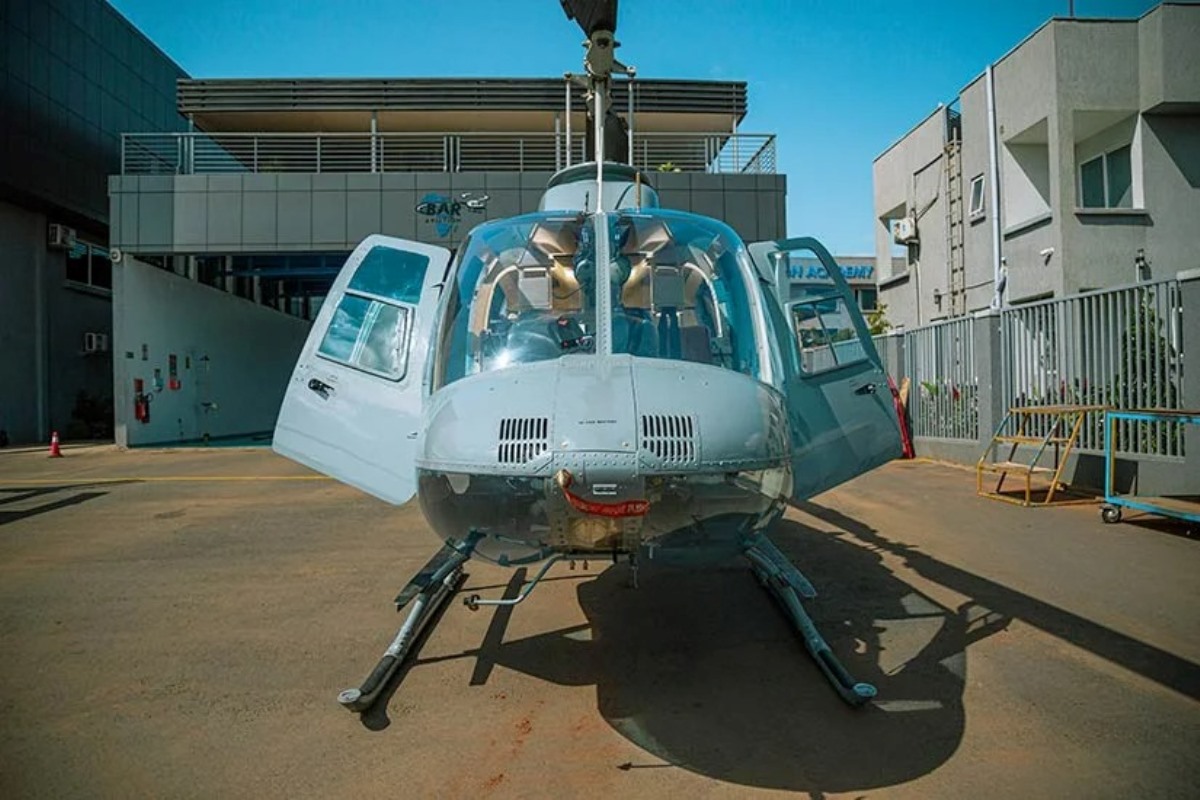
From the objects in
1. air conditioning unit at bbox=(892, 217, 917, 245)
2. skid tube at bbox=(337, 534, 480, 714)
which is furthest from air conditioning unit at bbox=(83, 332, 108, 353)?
air conditioning unit at bbox=(892, 217, 917, 245)

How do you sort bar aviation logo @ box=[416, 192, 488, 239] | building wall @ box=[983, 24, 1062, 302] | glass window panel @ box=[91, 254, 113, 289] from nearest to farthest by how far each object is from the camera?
building wall @ box=[983, 24, 1062, 302] < bar aviation logo @ box=[416, 192, 488, 239] < glass window panel @ box=[91, 254, 113, 289]

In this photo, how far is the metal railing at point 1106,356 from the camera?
766 centimetres

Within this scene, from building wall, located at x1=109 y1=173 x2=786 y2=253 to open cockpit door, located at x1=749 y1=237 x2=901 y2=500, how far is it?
12.8m

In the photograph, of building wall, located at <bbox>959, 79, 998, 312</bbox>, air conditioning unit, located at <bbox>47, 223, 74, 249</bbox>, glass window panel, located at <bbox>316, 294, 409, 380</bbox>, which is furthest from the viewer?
air conditioning unit, located at <bbox>47, 223, 74, 249</bbox>

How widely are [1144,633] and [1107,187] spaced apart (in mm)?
13348

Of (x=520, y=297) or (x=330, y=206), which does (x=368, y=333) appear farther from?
(x=330, y=206)

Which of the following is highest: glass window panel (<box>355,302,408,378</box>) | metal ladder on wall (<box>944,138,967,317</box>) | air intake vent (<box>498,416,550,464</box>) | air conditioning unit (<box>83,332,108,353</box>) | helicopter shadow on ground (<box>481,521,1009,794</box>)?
metal ladder on wall (<box>944,138,967,317</box>)

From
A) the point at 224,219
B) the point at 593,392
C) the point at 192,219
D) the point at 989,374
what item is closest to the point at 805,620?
the point at 593,392

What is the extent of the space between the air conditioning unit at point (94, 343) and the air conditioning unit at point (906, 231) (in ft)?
78.9

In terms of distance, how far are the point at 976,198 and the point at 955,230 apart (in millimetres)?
853

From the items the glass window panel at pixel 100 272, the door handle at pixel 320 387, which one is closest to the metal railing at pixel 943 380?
the door handle at pixel 320 387

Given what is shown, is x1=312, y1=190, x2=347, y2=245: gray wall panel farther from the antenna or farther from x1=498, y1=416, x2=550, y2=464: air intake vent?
x1=498, y1=416, x2=550, y2=464: air intake vent

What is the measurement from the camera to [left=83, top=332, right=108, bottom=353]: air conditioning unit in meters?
22.5

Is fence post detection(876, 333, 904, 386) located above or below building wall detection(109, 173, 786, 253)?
below
